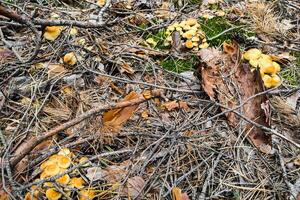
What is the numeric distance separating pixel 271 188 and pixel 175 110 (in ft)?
2.54

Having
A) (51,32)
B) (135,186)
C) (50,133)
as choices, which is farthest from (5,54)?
(135,186)

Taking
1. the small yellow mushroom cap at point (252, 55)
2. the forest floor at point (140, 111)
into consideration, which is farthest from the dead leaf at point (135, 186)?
the small yellow mushroom cap at point (252, 55)

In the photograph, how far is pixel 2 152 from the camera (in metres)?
2.05

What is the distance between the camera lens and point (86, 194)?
6.38ft

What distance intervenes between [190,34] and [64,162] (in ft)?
5.29

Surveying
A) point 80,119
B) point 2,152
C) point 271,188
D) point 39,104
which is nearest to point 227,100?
point 271,188

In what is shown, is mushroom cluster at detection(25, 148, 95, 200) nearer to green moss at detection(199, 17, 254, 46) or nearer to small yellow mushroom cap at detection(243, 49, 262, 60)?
small yellow mushroom cap at detection(243, 49, 262, 60)

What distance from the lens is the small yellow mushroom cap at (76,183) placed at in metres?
1.97

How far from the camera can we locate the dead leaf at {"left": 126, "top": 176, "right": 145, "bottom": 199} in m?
1.97

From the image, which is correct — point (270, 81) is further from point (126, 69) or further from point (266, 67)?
point (126, 69)

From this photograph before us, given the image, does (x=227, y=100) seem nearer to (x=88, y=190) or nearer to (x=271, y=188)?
(x=271, y=188)

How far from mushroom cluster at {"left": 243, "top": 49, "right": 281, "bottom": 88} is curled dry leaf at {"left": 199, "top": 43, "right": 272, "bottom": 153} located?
0.08 metres

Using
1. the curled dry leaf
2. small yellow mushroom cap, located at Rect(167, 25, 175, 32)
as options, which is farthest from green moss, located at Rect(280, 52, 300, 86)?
small yellow mushroom cap, located at Rect(167, 25, 175, 32)

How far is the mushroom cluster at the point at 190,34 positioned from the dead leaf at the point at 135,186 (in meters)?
1.38
